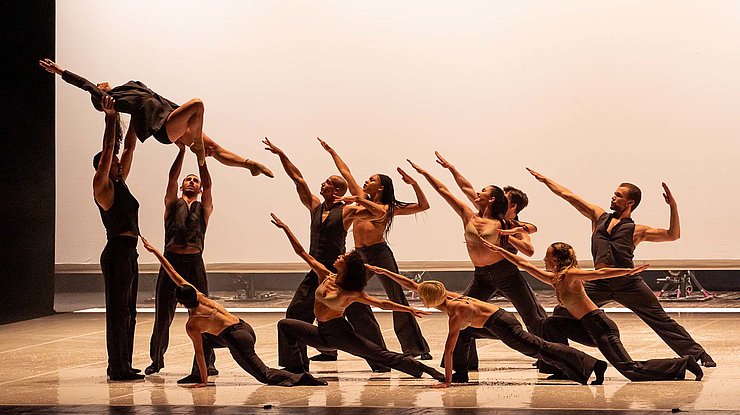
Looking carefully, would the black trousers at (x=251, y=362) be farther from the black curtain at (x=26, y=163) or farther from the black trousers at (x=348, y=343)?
the black curtain at (x=26, y=163)

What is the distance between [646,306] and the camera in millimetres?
7023

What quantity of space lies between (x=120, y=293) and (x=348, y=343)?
149 cm

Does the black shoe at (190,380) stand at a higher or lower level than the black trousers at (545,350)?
lower

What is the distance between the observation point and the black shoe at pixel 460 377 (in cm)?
661

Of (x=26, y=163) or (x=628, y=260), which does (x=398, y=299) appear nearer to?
(x=628, y=260)

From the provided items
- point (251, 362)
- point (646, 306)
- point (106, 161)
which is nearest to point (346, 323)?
point (251, 362)

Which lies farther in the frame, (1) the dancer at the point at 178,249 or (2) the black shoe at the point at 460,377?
(1) the dancer at the point at 178,249

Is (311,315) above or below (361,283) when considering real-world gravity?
below

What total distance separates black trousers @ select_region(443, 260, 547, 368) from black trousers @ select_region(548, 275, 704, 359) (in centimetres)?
27

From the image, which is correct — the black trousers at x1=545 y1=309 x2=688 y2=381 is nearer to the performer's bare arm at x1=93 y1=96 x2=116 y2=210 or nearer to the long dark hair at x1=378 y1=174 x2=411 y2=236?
the long dark hair at x1=378 y1=174 x2=411 y2=236

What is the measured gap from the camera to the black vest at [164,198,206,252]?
24.3 feet

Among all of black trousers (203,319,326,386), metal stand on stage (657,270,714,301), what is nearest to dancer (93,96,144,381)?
black trousers (203,319,326,386)

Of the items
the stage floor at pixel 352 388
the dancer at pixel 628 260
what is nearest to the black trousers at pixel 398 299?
the stage floor at pixel 352 388

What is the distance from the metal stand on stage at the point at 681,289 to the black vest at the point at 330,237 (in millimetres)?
4164
